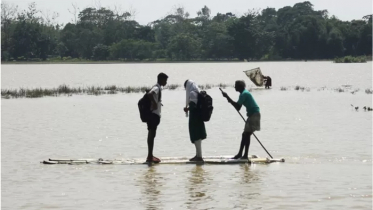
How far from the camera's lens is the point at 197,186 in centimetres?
1338

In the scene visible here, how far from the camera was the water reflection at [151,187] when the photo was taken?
11968 millimetres

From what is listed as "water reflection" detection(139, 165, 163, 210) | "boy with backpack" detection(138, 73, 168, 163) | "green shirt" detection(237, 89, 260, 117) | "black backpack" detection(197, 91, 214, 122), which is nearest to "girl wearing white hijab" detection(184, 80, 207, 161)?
"black backpack" detection(197, 91, 214, 122)

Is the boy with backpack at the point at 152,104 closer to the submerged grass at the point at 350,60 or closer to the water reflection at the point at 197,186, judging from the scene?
the water reflection at the point at 197,186

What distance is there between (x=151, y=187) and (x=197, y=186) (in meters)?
0.71

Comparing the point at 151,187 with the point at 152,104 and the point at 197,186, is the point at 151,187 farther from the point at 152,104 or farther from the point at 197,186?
the point at 152,104

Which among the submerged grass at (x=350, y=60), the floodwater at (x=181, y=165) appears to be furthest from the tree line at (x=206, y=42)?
the floodwater at (x=181, y=165)

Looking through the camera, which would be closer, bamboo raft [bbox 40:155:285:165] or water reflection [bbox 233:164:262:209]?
water reflection [bbox 233:164:262:209]

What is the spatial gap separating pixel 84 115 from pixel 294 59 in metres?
109

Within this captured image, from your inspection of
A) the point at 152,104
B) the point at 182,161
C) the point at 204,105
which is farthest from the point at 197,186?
the point at 182,161

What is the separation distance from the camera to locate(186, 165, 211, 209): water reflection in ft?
39.7

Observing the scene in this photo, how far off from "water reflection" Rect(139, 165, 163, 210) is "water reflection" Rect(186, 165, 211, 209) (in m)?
0.45

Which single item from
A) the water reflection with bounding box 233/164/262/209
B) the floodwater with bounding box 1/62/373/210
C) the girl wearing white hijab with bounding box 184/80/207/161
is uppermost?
the girl wearing white hijab with bounding box 184/80/207/161

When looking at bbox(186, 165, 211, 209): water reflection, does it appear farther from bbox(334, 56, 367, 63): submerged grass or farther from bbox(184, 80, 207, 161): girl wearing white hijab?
bbox(334, 56, 367, 63): submerged grass

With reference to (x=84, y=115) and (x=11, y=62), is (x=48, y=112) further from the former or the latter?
(x=11, y=62)
